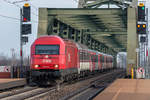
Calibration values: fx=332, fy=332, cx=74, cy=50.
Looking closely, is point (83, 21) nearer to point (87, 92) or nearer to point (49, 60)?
point (49, 60)

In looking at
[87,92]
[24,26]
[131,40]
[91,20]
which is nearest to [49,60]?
[87,92]

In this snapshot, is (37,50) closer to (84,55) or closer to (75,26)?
(84,55)

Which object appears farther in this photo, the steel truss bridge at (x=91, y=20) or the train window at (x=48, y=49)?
the steel truss bridge at (x=91, y=20)

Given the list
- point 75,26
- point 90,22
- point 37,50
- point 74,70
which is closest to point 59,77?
point 37,50

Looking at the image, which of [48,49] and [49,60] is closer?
[49,60]

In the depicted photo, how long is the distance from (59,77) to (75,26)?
98.0 feet

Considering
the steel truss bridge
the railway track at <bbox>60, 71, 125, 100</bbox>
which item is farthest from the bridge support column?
the railway track at <bbox>60, 71, 125, 100</bbox>

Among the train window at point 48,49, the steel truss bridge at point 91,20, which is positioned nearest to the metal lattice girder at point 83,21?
the steel truss bridge at point 91,20

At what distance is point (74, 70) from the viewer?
2761 cm

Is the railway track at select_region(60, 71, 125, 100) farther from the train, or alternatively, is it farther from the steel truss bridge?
the steel truss bridge

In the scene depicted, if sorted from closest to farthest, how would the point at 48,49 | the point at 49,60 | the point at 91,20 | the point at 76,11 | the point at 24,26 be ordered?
1. the point at 49,60
2. the point at 48,49
3. the point at 24,26
4. the point at 76,11
5. the point at 91,20

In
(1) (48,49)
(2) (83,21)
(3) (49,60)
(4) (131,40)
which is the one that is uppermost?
(2) (83,21)

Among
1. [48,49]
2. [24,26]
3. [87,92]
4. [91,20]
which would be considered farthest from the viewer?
[91,20]

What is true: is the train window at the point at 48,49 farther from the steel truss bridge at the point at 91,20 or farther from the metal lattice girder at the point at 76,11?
the metal lattice girder at the point at 76,11
